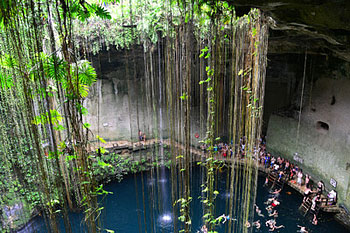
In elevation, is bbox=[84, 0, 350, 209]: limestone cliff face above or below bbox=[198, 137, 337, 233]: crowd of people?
above

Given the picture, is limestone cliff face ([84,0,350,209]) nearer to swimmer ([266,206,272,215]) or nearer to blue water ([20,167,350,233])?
blue water ([20,167,350,233])

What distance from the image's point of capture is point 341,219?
5.72 meters

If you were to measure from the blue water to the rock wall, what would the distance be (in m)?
0.99

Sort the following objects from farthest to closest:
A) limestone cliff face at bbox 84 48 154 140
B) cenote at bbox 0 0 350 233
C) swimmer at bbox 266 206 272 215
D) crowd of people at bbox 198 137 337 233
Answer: limestone cliff face at bbox 84 48 154 140 → swimmer at bbox 266 206 272 215 → crowd of people at bbox 198 137 337 233 → cenote at bbox 0 0 350 233

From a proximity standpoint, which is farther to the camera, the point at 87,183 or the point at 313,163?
the point at 313,163

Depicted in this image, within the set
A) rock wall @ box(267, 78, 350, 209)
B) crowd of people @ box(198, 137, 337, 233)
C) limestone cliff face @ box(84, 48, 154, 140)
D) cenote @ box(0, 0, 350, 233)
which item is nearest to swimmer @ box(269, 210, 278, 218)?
crowd of people @ box(198, 137, 337, 233)

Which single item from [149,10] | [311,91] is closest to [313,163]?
[311,91]

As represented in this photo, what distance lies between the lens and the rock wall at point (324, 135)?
5.85 meters

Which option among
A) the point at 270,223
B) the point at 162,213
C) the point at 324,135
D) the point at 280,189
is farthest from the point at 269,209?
the point at 162,213

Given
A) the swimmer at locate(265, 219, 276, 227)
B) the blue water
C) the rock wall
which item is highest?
the rock wall

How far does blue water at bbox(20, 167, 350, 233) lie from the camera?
567 cm

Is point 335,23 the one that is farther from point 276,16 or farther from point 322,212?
point 322,212

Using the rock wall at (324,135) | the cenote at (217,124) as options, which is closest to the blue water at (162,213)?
the cenote at (217,124)

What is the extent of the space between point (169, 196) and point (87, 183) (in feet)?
19.0
